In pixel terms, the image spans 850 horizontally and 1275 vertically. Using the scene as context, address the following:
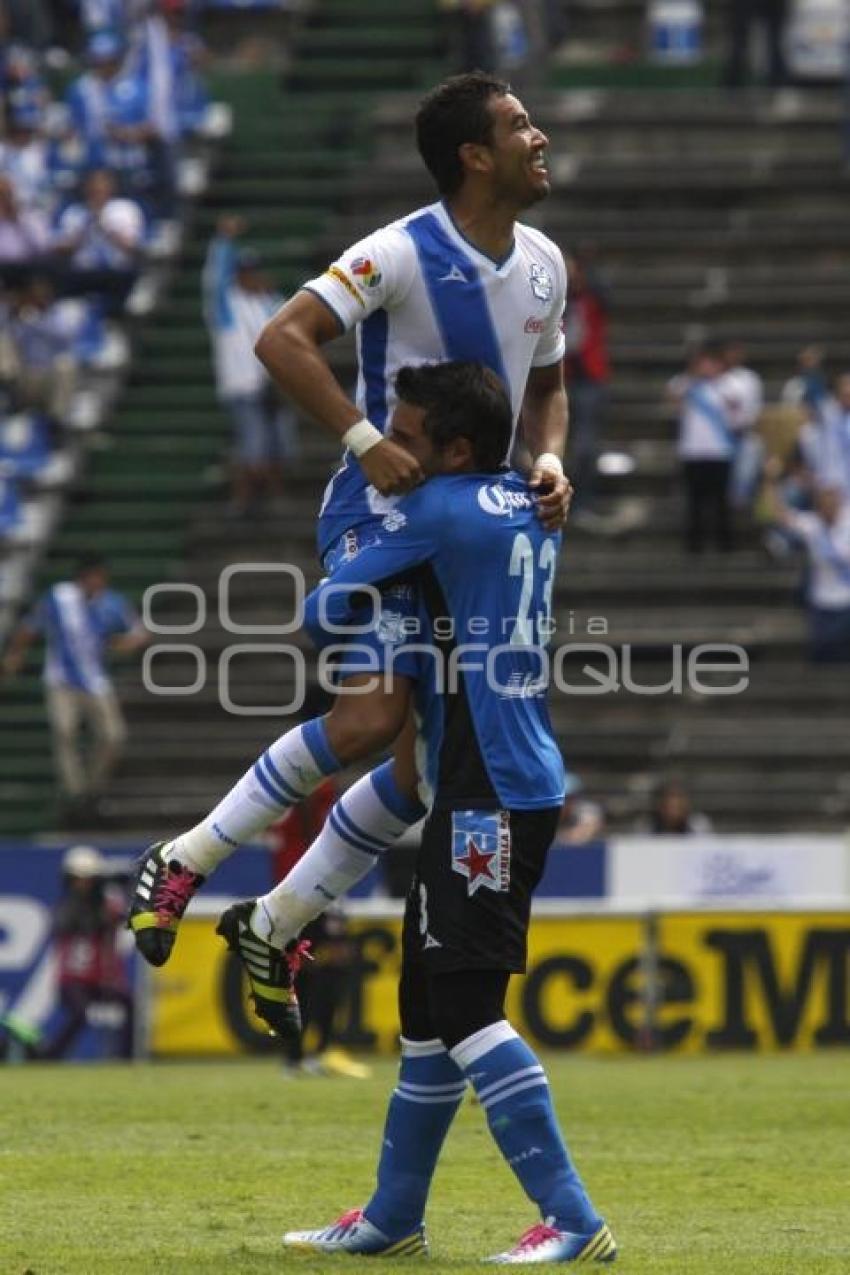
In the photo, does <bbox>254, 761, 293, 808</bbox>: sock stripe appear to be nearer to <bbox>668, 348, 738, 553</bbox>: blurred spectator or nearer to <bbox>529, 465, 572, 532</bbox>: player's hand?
<bbox>529, 465, 572, 532</bbox>: player's hand

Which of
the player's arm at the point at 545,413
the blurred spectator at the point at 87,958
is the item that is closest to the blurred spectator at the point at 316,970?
the blurred spectator at the point at 87,958

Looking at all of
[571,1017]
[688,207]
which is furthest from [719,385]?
[571,1017]

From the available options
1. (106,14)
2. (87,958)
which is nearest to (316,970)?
(87,958)

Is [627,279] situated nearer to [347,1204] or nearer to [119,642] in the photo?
[119,642]

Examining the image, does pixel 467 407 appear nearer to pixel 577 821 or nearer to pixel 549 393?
pixel 549 393

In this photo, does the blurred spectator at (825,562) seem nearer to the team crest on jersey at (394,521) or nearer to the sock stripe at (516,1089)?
the team crest on jersey at (394,521)

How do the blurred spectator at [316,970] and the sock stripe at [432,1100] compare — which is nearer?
the sock stripe at [432,1100]

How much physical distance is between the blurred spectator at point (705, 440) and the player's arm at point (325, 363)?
1711 cm

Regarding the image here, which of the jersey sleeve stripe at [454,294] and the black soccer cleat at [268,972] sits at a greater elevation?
the jersey sleeve stripe at [454,294]

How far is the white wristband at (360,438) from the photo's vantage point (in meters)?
8.60

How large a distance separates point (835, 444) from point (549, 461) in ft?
55.0

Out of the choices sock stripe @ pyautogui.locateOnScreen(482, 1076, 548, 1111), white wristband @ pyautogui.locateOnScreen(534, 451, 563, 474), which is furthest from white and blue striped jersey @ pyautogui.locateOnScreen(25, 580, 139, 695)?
sock stripe @ pyautogui.locateOnScreen(482, 1076, 548, 1111)

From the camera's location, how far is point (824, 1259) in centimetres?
849

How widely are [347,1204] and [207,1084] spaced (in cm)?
666
